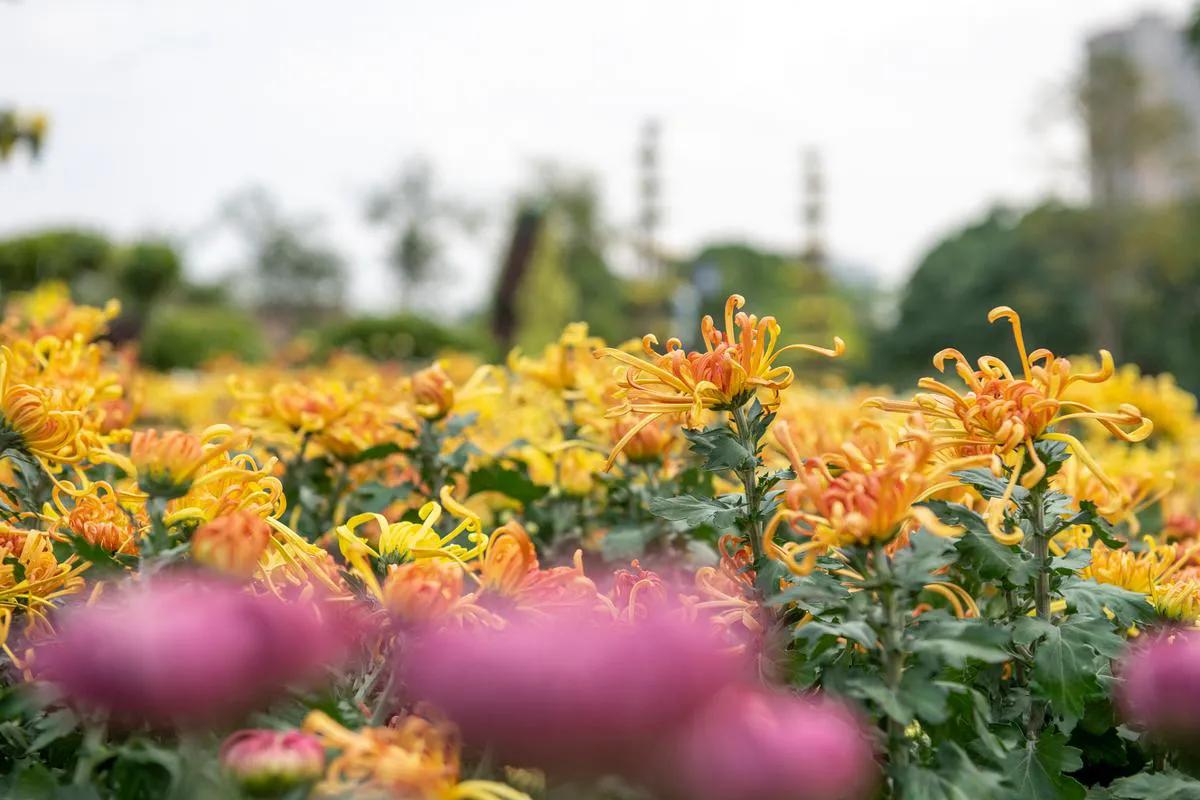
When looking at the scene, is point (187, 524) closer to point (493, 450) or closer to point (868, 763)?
point (868, 763)

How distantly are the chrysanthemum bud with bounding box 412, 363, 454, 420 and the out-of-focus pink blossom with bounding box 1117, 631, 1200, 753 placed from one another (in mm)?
1022

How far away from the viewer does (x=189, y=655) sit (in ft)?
2.11

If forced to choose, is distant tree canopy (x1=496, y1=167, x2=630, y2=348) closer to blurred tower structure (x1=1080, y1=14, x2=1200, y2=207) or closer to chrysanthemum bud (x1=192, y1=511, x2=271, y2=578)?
blurred tower structure (x1=1080, y1=14, x2=1200, y2=207)

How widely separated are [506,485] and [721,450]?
0.66m

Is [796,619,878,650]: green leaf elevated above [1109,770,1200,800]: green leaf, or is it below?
above

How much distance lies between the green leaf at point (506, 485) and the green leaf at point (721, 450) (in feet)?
1.98

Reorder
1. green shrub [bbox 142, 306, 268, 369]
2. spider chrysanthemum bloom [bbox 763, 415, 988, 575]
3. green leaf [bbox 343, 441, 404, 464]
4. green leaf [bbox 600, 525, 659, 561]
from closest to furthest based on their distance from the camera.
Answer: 1. spider chrysanthemum bloom [bbox 763, 415, 988, 575]
2. green leaf [bbox 600, 525, 659, 561]
3. green leaf [bbox 343, 441, 404, 464]
4. green shrub [bbox 142, 306, 268, 369]

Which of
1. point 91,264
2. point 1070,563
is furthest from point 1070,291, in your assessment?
point 1070,563

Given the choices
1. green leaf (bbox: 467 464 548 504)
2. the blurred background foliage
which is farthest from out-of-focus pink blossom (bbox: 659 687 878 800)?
the blurred background foliage

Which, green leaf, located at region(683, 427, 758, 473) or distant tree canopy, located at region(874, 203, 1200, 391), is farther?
distant tree canopy, located at region(874, 203, 1200, 391)

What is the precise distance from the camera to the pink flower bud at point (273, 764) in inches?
25.0

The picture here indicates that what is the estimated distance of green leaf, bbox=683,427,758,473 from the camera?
103cm

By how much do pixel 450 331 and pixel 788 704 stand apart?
12.2m

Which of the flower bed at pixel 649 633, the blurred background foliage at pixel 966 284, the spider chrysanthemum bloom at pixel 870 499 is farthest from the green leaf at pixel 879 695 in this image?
the blurred background foliage at pixel 966 284
